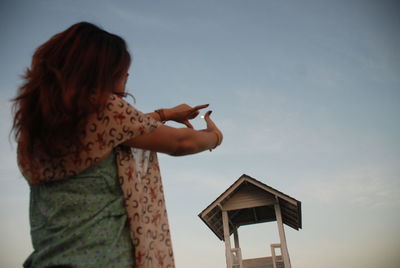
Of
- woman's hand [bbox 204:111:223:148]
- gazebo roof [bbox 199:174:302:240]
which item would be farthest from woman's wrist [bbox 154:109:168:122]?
gazebo roof [bbox 199:174:302:240]

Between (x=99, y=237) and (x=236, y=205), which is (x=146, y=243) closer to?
(x=99, y=237)

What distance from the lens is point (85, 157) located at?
1172 mm

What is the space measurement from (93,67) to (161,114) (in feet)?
2.25

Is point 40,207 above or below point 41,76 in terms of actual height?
below

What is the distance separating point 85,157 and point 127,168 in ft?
0.56

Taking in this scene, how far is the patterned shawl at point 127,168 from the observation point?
1.17m

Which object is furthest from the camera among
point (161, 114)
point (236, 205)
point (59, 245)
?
point (236, 205)

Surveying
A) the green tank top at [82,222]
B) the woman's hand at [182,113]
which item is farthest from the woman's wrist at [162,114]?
the green tank top at [82,222]

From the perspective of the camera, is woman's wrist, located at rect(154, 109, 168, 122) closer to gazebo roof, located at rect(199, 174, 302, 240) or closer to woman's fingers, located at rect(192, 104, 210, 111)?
woman's fingers, located at rect(192, 104, 210, 111)

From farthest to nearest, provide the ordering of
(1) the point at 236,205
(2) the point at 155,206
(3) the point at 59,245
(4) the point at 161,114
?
(1) the point at 236,205 → (4) the point at 161,114 → (2) the point at 155,206 → (3) the point at 59,245

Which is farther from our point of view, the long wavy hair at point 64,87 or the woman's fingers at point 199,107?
the woman's fingers at point 199,107

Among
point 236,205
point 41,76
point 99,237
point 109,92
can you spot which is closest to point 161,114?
point 109,92

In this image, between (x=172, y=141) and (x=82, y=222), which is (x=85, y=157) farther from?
(x=172, y=141)

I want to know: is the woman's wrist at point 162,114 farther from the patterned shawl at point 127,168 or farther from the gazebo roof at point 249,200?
the gazebo roof at point 249,200
